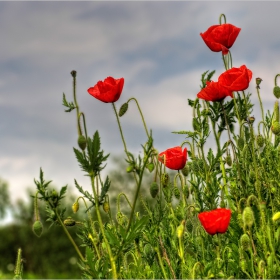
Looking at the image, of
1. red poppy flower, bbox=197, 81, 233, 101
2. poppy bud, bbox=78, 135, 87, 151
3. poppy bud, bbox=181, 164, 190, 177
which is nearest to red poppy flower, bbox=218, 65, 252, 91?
red poppy flower, bbox=197, 81, 233, 101

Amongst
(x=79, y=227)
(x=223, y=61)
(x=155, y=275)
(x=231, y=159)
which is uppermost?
(x=223, y=61)

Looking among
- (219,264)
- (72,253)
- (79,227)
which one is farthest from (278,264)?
(72,253)

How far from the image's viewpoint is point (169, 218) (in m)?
3.24

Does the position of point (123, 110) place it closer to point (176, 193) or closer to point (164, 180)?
point (164, 180)

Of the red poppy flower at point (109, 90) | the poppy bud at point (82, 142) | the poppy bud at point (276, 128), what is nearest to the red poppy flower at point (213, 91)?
the poppy bud at point (276, 128)

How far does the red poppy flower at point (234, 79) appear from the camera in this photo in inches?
131

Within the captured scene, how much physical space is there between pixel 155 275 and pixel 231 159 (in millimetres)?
987

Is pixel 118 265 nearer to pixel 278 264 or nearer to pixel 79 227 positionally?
pixel 79 227

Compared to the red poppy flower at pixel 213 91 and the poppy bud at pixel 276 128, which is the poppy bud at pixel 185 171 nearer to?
the red poppy flower at pixel 213 91

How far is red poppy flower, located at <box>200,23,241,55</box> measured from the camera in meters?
3.70

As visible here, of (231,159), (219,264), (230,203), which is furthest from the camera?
(231,159)

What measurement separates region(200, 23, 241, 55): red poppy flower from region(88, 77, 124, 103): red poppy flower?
33.0 inches

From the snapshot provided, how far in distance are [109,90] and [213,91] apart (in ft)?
2.18

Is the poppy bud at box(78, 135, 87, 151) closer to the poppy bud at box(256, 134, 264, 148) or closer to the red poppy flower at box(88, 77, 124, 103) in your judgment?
the red poppy flower at box(88, 77, 124, 103)
